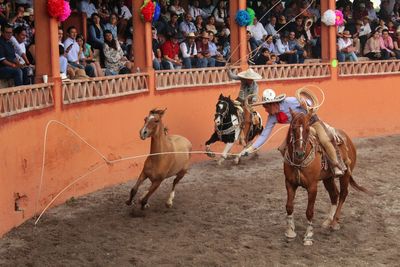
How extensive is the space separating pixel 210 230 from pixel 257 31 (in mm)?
9796

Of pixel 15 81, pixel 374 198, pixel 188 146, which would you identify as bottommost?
pixel 374 198

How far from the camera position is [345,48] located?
21.8 m

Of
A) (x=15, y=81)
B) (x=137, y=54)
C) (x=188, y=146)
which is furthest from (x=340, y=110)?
(x=15, y=81)

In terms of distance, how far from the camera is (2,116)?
440 inches

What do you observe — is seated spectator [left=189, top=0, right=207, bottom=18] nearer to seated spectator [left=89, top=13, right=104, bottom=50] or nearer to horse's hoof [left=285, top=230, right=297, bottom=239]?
seated spectator [left=89, top=13, right=104, bottom=50]

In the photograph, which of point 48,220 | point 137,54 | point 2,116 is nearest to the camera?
point 2,116

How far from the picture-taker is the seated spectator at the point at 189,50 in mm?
18859

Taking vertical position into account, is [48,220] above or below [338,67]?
below

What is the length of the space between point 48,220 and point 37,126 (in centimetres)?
146

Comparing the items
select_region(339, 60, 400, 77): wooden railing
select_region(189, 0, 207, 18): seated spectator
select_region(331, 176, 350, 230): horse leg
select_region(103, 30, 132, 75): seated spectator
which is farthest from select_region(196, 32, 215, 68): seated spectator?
select_region(331, 176, 350, 230): horse leg

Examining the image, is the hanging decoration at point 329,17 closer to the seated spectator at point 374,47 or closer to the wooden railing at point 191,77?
the seated spectator at point 374,47

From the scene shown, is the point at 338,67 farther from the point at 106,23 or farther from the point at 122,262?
the point at 122,262

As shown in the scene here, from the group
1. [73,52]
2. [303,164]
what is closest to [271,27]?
[73,52]

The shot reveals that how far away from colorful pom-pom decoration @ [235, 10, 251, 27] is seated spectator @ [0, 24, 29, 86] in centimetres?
621
